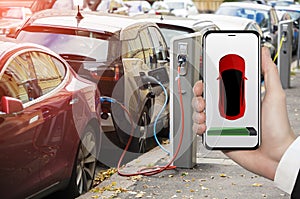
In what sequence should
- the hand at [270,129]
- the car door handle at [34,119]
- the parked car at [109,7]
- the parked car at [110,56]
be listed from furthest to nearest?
the parked car at [109,7] < the parked car at [110,56] < the car door handle at [34,119] < the hand at [270,129]

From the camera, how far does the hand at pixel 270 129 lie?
6.66 ft

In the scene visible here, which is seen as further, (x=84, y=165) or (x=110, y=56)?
(x=110, y=56)

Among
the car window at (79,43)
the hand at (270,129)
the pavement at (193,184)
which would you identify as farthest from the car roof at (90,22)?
the hand at (270,129)

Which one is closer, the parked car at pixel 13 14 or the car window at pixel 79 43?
the car window at pixel 79 43

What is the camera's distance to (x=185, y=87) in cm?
820

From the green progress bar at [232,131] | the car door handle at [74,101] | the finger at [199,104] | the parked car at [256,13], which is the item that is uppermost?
the finger at [199,104]

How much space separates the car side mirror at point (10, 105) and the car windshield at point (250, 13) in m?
16.4

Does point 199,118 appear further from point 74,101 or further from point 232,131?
point 74,101

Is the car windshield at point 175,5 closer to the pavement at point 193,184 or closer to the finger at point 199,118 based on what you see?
the pavement at point 193,184

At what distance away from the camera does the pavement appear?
7039mm

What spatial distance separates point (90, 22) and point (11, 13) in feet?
27.6

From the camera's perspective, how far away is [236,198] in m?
6.94

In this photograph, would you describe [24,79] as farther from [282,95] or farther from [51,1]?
[51,1]

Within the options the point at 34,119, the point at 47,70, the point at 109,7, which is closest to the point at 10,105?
the point at 34,119
